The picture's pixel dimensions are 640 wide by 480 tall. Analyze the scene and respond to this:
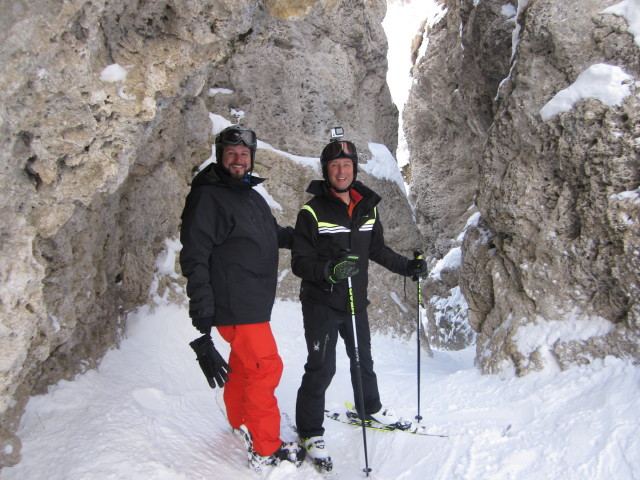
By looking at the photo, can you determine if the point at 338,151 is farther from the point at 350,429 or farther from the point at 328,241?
the point at 350,429

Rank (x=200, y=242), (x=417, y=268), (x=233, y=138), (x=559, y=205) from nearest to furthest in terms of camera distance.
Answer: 1. (x=200, y=242)
2. (x=233, y=138)
3. (x=417, y=268)
4. (x=559, y=205)

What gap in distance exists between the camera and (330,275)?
3.74m

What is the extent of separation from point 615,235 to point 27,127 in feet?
15.4

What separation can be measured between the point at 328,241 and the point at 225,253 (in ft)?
2.89

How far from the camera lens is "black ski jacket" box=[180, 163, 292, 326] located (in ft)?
11.1

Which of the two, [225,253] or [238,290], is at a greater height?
[225,253]

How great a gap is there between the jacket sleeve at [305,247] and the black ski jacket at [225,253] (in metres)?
0.25

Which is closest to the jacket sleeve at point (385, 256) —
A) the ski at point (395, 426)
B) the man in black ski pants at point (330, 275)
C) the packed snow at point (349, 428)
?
the man in black ski pants at point (330, 275)

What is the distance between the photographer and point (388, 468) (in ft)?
12.7

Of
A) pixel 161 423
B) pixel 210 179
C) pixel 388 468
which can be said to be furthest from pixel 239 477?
pixel 210 179

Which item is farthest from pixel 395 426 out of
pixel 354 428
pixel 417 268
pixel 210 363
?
pixel 210 363

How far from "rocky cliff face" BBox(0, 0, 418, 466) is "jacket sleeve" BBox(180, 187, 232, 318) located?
63cm

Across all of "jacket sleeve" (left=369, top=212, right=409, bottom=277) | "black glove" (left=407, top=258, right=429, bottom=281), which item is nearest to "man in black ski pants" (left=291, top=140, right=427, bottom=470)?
"jacket sleeve" (left=369, top=212, right=409, bottom=277)

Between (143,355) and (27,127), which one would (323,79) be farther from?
(27,127)
